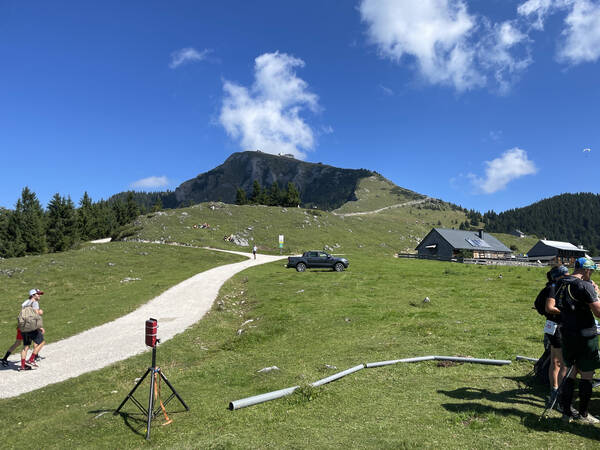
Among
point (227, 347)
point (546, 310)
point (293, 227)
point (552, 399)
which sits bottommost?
point (227, 347)

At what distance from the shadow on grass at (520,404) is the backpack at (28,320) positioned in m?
13.8

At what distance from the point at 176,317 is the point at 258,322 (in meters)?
5.29

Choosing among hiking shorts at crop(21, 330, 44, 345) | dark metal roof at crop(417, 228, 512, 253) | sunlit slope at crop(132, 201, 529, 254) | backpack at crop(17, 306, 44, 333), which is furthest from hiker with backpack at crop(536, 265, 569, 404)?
dark metal roof at crop(417, 228, 512, 253)

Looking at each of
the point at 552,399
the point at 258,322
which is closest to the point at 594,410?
the point at 552,399

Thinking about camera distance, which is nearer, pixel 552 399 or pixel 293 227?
pixel 552 399

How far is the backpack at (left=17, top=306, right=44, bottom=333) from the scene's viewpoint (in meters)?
11.9

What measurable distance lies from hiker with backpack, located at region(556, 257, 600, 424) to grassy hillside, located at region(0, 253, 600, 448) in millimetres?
489

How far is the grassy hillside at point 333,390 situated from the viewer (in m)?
5.92

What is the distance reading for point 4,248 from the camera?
64438 millimetres

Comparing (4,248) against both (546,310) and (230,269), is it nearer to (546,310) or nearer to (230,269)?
(230,269)

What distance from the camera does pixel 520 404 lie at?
6785mm

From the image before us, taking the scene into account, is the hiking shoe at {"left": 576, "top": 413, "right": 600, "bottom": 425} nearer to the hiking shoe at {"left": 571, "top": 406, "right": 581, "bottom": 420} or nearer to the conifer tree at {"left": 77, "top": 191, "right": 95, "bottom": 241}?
the hiking shoe at {"left": 571, "top": 406, "right": 581, "bottom": 420}

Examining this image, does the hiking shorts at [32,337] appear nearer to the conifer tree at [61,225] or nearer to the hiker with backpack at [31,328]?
the hiker with backpack at [31,328]

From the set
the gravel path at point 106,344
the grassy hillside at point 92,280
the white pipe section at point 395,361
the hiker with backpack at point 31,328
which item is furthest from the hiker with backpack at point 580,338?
the grassy hillside at point 92,280
